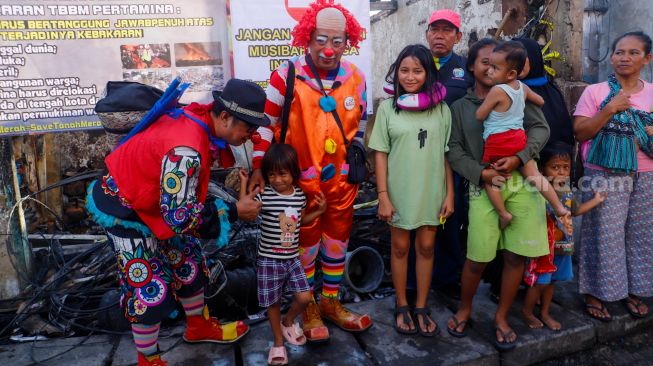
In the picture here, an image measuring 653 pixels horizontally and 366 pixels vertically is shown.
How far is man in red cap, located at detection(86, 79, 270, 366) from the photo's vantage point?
236 cm

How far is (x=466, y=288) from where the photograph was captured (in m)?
3.26

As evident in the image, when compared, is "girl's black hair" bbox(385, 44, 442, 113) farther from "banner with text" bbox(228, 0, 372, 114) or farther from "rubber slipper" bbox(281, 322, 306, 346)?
"rubber slipper" bbox(281, 322, 306, 346)

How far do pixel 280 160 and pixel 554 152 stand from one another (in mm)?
1840

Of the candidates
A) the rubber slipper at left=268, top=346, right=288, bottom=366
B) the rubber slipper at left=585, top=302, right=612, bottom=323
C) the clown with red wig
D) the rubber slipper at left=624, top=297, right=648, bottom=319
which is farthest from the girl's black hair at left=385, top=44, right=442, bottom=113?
the rubber slipper at left=624, top=297, right=648, bottom=319

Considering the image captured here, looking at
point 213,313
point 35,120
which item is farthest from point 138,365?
point 35,120

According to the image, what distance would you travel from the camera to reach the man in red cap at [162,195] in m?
2.36

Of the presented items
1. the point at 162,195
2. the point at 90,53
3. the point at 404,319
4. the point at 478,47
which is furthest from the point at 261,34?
the point at 404,319

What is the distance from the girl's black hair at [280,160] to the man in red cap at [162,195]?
192 mm

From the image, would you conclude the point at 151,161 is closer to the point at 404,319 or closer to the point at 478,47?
the point at 404,319

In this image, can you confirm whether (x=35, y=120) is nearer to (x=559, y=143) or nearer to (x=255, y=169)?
(x=255, y=169)

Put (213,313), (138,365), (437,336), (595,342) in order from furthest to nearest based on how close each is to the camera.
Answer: (213,313) < (595,342) < (437,336) < (138,365)

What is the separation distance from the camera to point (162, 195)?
2.34 meters

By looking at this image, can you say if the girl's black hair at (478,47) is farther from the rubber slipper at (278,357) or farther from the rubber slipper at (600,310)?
the rubber slipper at (278,357)

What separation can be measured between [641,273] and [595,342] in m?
0.66
